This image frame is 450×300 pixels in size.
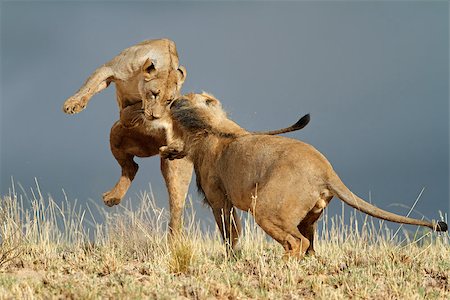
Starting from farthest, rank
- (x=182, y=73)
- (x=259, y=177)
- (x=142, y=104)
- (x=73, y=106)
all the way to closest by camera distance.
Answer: (x=182, y=73) < (x=142, y=104) < (x=73, y=106) < (x=259, y=177)

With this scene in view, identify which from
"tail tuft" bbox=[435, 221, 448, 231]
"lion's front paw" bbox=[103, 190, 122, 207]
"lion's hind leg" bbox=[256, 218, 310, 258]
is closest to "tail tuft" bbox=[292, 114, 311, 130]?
"lion's hind leg" bbox=[256, 218, 310, 258]

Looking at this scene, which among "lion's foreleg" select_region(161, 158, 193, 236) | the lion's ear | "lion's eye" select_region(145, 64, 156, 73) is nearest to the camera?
"lion's eye" select_region(145, 64, 156, 73)

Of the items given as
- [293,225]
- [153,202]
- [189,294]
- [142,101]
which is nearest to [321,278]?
[293,225]

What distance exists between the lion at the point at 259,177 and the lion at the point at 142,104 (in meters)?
0.87

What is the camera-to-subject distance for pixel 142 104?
33.7ft

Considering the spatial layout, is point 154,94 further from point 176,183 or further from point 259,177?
point 259,177

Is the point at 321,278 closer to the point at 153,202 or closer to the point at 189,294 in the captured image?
the point at 189,294

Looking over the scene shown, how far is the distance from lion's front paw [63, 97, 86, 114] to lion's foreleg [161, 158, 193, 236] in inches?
67.6

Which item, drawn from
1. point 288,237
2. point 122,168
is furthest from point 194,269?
point 122,168

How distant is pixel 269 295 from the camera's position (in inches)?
242

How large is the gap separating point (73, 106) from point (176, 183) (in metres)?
1.99

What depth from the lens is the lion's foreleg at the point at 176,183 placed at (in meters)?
10.7

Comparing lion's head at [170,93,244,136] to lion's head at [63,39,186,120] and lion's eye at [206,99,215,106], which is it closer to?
lion's eye at [206,99,215,106]

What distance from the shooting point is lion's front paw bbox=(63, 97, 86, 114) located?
955cm
